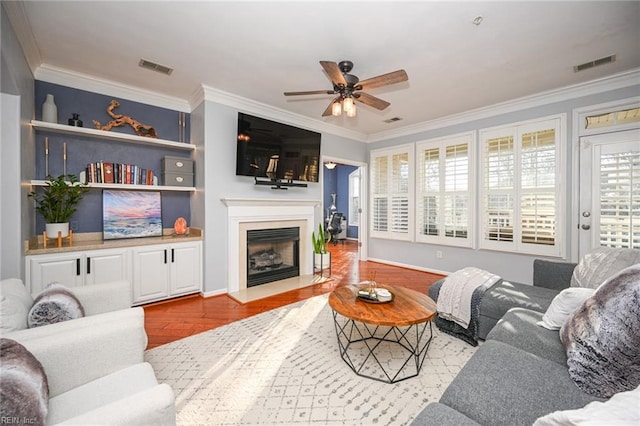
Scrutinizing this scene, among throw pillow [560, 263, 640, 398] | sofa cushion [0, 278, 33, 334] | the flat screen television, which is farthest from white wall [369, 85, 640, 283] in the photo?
sofa cushion [0, 278, 33, 334]

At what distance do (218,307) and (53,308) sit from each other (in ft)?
6.05

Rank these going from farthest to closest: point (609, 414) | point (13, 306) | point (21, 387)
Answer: point (13, 306) < point (21, 387) < point (609, 414)

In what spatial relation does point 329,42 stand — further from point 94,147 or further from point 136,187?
point 94,147

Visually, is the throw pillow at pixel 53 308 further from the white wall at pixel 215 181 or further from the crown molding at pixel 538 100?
the crown molding at pixel 538 100

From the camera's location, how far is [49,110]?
283cm

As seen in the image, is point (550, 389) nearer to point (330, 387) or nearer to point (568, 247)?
point (330, 387)

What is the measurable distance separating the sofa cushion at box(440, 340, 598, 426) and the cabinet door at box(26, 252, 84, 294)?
343 centimetres

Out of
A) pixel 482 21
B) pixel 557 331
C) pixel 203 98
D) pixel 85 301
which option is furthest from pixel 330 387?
pixel 203 98

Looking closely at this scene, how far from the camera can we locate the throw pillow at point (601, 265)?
1.96 meters

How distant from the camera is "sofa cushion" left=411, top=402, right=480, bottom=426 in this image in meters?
0.91

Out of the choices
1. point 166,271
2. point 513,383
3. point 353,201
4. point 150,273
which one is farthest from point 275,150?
point 353,201

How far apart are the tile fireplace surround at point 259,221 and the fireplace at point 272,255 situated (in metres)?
0.09

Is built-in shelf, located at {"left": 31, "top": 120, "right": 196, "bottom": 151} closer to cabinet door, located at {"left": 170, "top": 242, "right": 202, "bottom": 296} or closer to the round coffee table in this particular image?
cabinet door, located at {"left": 170, "top": 242, "right": 202, "bottom": 296}

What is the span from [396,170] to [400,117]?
1093 mm
